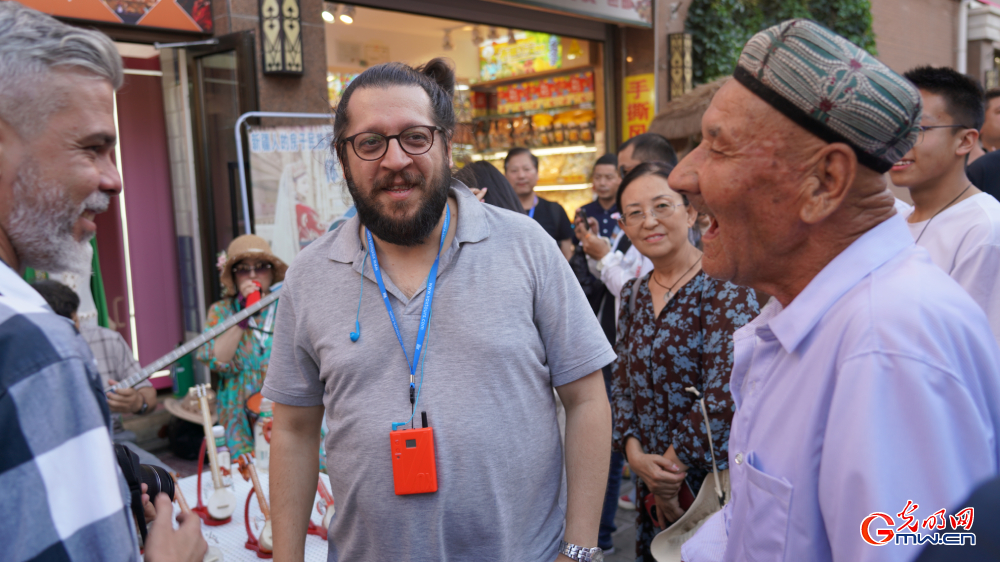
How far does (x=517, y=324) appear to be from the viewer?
162 cm

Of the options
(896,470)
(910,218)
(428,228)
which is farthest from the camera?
(910,218)

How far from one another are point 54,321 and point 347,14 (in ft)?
19.6

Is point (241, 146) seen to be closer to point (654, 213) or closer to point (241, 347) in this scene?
point (241, 347)

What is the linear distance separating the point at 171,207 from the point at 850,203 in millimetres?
5808

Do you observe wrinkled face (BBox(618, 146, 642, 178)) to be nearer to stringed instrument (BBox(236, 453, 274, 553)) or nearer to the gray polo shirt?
the gray polo shirt

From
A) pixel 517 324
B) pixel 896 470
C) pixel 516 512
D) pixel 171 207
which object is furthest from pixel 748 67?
pixel 171 207

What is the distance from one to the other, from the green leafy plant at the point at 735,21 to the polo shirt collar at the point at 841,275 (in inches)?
317

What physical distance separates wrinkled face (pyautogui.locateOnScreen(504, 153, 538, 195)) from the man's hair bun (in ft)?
10.2

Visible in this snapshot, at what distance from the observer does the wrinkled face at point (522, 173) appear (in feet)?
16.7

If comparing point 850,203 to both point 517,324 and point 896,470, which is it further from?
point 517,324

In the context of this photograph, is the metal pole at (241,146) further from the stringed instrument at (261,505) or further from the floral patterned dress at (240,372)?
the stringed instrument at (261,505)

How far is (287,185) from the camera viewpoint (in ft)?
16.1

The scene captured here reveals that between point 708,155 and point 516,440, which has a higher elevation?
point 708,155

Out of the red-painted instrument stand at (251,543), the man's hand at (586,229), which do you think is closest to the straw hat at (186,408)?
the red-painted instrument stand at (251,543)
